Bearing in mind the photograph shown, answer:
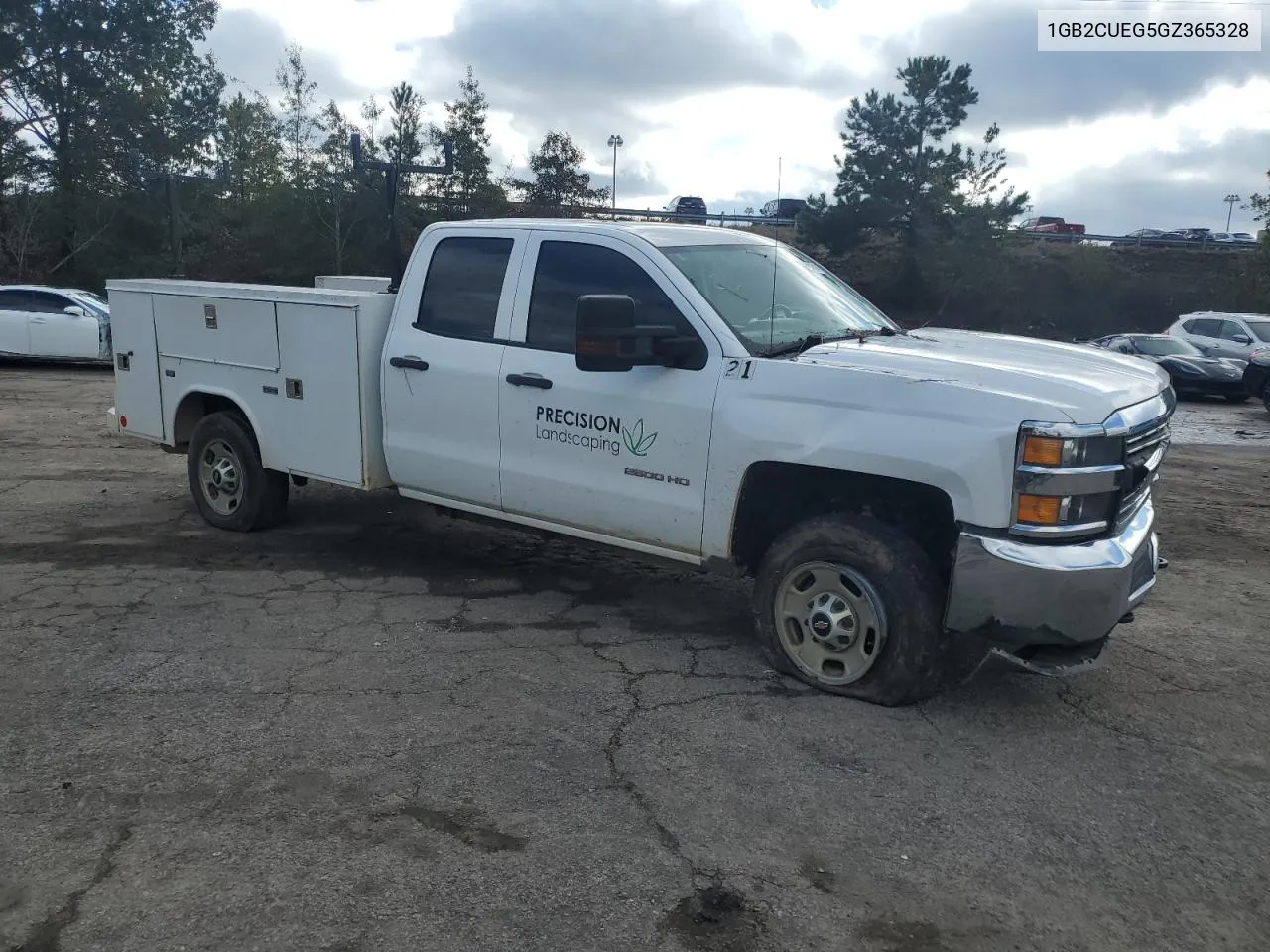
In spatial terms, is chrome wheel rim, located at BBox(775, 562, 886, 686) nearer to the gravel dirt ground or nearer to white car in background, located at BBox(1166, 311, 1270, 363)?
the gravel dirt ground

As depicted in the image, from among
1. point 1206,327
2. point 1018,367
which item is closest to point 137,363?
point 1018,367

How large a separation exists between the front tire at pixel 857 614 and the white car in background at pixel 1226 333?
18093 millimetres

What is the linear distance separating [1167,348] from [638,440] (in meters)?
17.9

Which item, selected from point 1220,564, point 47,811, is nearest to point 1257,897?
point 47,811

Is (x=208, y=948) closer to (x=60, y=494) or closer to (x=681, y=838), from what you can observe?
(x=681, y=838)

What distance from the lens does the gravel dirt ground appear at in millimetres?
3047

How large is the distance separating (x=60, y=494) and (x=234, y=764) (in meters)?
5.53

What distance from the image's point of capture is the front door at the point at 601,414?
4820mm

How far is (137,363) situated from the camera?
743 centimetres

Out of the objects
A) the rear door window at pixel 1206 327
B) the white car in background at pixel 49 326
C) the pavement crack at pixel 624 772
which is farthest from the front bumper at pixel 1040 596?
the rear door window at pixel 1206 327

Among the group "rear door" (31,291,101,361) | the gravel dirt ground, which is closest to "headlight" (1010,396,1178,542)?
the gravel dirt ground

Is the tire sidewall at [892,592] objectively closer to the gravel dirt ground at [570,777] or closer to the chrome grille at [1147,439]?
the gravel dirt ground at [570,777]

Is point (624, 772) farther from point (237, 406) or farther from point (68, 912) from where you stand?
point (237, 406)

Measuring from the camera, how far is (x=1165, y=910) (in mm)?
3123
